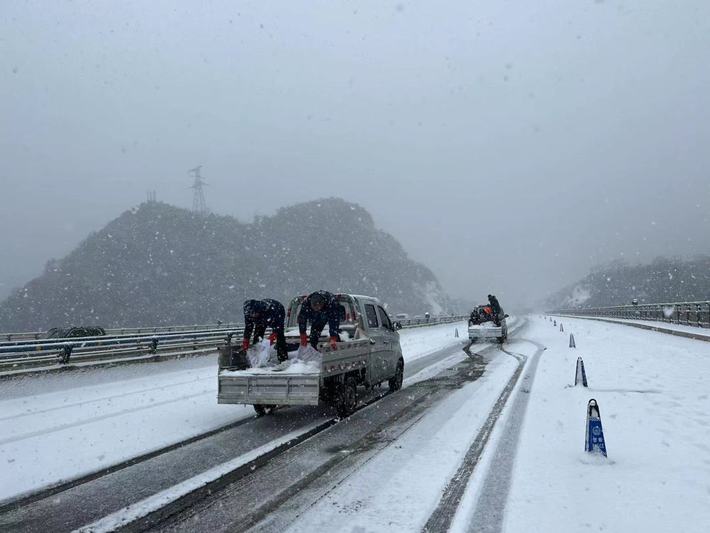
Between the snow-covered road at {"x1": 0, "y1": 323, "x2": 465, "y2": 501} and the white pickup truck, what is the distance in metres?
0.98

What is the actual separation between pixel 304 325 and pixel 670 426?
5.93 metres

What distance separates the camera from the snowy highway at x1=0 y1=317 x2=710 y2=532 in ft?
14.7

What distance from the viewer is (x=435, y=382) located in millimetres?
12688

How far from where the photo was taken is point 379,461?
6074 millimetres

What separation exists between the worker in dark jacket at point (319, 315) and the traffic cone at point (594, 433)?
13.1 feet

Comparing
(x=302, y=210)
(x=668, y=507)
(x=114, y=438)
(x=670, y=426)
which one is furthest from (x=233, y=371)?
(x=302, y=210)

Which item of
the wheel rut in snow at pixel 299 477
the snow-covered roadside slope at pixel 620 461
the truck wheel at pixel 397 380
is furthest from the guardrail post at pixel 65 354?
the snow-covered roadside slope at pixel 620 461

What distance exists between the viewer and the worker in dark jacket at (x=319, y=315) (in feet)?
27.9

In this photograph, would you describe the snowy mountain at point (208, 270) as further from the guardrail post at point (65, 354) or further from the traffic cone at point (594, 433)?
the traffic cone at point (594, 433)

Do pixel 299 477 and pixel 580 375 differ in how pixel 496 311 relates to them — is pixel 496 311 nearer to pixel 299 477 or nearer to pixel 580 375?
pixel 580 375

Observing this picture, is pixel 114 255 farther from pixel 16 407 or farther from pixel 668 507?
pixel 668 507

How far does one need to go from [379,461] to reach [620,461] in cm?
291

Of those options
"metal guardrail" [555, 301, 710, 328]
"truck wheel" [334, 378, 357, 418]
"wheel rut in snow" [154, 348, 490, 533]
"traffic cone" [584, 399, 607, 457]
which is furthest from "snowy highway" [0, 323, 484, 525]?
"metal guardrail" [555, 301, 710, 328]

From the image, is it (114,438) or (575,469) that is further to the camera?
(114,438)
